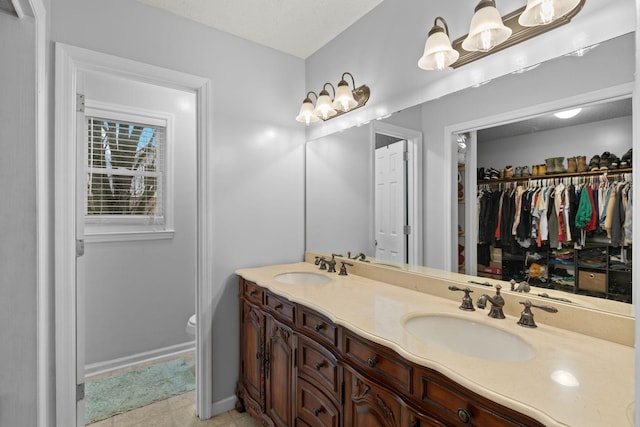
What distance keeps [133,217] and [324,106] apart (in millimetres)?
1888

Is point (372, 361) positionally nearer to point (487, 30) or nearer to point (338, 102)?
point (487, 30)

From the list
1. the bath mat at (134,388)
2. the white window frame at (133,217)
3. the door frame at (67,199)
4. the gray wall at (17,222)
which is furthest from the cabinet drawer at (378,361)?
the white window frame at (133,217)

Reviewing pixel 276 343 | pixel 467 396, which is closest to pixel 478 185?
pixel 467 396

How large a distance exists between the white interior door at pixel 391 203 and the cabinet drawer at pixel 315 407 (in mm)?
821

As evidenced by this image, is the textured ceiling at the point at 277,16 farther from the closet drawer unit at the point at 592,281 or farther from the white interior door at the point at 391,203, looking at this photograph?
the closet drawer unit at the point at 592,281

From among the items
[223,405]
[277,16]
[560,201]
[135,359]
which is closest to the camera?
[560,201]

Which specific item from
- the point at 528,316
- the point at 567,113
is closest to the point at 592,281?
the point at 528,316

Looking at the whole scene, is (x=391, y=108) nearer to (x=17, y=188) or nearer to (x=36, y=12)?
(x=36, y=12)

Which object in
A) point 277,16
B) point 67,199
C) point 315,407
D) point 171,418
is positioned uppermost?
point 277,16

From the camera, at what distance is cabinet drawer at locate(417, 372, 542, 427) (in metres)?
0.74

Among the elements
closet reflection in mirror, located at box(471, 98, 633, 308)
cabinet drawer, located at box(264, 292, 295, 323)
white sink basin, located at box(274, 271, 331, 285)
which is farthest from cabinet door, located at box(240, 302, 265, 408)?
closet reflection in mirror, located at box(471, 98, 633, 308)

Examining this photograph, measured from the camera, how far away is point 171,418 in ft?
6.82

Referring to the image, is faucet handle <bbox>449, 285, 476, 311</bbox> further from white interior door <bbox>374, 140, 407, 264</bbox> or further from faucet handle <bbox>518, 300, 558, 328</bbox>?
white interior door <bbox>374, 140, 407, 264</bbox>

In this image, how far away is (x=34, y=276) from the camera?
1.21 metres
